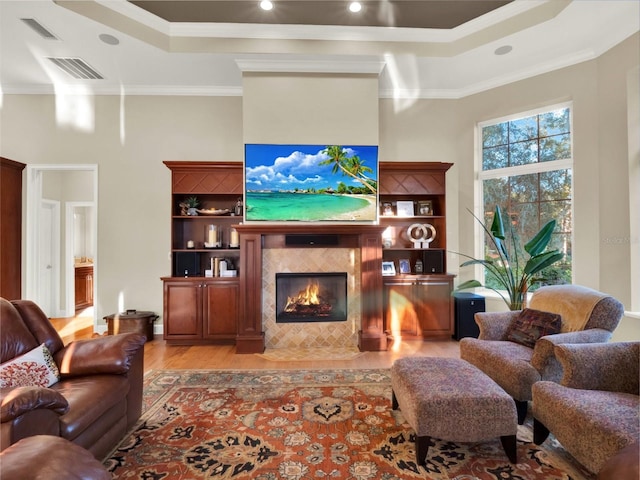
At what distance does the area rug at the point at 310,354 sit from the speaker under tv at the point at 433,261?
1660 millimetres

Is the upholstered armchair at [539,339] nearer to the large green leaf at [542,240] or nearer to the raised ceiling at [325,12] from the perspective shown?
the large green leaf at [542,240]

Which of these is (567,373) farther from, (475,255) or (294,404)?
(475,255)

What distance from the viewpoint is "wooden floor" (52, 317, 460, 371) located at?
12.1 feet

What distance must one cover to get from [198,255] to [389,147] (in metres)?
3.36

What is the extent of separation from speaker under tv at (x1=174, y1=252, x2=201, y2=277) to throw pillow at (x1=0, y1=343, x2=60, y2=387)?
2445 mm

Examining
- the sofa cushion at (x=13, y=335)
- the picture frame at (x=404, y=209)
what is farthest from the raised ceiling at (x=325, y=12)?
the sofa cushion at (x=13, y=335)

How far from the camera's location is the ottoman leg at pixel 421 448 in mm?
1982

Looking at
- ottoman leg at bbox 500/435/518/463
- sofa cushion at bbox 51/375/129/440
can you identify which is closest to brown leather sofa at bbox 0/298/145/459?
sofa cushion at bbox 51/375/129/440

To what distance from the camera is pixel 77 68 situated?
446 cm

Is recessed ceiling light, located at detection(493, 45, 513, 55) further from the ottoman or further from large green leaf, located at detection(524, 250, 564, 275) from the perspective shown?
the ottoman

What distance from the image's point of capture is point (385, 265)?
4820mm

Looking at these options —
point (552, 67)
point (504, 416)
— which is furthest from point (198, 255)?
point (552, 67)

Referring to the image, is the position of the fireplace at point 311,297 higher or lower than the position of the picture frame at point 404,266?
lower

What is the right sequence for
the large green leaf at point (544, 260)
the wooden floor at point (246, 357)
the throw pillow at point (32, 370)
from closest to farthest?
the throw pillow at point (32, 370)
the large green leaf at point (544, 260)
the wooden floor at point (246, 357)
